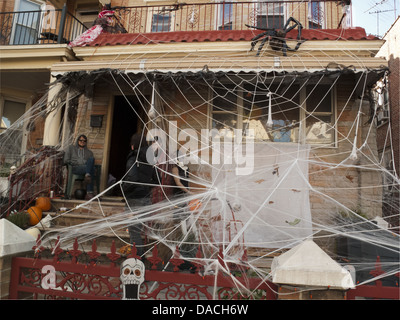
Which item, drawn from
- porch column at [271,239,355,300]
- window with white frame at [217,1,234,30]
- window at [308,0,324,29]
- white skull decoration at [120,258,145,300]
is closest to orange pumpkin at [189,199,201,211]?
→ white skull decoration at [120,258,145,300]

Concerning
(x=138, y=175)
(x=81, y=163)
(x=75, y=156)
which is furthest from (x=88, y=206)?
(x=138, y=175)

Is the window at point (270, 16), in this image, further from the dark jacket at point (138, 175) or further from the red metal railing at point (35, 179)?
the red metal railing at point (35, 179)

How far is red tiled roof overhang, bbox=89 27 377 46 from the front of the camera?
248 inches

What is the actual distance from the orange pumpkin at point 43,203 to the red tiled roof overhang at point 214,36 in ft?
13.1

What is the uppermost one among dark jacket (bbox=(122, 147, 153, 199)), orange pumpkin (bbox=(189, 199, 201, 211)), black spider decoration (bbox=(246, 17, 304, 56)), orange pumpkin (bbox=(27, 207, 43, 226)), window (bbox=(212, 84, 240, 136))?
black spider decoration (bbox=(246, 17, 304, 56))

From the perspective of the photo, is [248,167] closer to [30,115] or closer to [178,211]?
[178,211]

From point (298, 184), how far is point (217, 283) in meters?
3.74

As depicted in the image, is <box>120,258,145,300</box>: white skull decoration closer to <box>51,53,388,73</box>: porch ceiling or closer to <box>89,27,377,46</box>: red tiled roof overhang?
<box>51,53,388,73</box>: porch ceiling

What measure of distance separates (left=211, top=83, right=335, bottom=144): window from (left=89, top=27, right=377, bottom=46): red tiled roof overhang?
120cm

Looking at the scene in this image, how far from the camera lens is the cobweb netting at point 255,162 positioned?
3.83 meters

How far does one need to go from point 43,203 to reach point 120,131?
304 centimetres

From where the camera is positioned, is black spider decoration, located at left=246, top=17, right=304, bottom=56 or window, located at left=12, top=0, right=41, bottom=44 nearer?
black spider decoration, located at left=246, top=17, right=304, bottom=56
